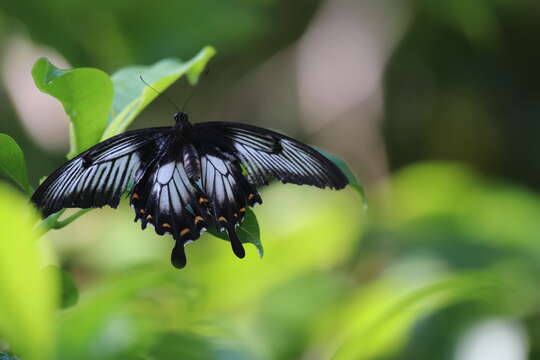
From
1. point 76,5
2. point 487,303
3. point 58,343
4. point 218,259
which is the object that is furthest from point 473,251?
point 58,343

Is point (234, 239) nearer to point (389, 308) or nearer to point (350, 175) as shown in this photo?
point (350, 175)

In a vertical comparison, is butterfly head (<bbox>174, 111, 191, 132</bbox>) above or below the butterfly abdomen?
above

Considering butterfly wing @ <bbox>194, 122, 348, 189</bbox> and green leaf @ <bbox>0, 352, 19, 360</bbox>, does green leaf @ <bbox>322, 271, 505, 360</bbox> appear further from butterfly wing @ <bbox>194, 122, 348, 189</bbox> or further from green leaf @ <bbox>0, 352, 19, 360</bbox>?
green leaf @ <bbox>0, 352, 19, 360</bbox>

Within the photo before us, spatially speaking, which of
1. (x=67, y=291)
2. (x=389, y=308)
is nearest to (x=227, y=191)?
(x=67, y=291)

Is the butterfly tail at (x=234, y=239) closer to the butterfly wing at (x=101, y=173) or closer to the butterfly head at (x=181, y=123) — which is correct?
the butterfly wing at (x=101, y=173)

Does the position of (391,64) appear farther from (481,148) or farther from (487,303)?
(487,303)

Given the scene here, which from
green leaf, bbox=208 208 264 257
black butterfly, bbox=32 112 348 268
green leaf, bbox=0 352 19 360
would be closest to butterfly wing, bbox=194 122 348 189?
black butterfly, bbox=32 112 348 268

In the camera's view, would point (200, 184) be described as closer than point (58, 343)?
No
